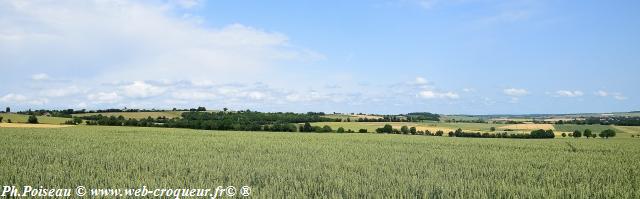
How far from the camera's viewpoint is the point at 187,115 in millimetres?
110750

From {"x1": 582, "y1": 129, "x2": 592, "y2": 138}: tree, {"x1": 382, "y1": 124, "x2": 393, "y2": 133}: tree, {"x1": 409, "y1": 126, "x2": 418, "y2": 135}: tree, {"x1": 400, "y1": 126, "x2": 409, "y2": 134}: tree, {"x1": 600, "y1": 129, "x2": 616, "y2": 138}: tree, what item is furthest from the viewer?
{"x1": 382, "y1": 124, "x2": 393, "y2": 133}: tree

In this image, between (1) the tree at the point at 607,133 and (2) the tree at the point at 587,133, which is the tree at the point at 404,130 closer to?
(2) the tree at the point at 587,133

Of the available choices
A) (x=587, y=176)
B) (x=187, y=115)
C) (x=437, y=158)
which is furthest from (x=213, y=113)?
(x=587, y=176)

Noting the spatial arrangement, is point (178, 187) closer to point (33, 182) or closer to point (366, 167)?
point (33, 182)

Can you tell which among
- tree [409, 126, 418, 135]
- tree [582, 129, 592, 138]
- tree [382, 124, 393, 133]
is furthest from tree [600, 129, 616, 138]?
tree [382, 124, 393, 133]

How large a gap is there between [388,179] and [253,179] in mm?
3769

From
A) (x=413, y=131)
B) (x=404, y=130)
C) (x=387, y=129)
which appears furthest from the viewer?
(x=387, y=129)

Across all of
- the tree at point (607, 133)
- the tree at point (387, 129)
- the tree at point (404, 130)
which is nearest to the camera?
the tree at point (607, 133)

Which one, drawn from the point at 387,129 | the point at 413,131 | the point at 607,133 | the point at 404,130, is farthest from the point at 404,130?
the point at 607,133

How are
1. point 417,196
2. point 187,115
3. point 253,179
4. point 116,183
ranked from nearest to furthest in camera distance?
point 417,196, point 116,183, point 253,179, point 187,115

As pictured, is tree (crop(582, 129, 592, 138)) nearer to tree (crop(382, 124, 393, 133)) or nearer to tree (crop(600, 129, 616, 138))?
tree (crop(600, 129, 616, 138))

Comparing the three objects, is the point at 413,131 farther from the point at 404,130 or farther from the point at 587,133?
the point at 587,133

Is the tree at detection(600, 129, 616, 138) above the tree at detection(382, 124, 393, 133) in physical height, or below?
below

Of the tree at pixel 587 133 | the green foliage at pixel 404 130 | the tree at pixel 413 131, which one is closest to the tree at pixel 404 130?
the green foliage at pixel 404 130
